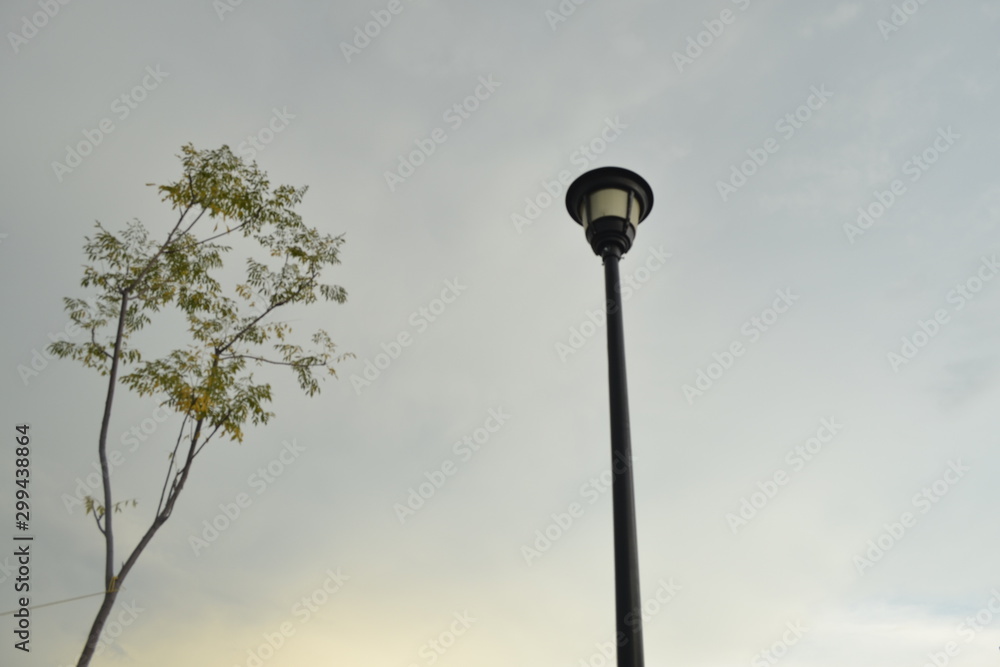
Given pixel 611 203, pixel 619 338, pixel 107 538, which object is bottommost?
pixel 107 538

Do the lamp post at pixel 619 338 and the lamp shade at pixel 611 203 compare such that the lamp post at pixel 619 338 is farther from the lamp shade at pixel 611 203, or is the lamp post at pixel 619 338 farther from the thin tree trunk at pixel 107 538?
the thin tree trunk at pixel 107 538

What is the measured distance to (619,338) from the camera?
3891mm

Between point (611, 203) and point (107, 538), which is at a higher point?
point (611, 203)

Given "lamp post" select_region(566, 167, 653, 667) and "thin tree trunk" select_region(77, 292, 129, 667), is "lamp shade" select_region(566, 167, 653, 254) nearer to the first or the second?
"lamp post" select_region(566, 167, 653, 667)

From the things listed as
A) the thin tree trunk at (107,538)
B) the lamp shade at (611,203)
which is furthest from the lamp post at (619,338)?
the thin tree trunk at (107,538)

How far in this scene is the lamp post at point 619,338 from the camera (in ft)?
10.1

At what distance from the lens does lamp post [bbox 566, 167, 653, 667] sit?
121 inches

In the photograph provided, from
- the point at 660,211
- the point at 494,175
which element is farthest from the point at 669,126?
the point at 494,175

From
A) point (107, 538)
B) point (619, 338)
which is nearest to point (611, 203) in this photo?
point (619, 338)

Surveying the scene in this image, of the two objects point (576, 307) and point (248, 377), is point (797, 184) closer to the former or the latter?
point (576, 307)

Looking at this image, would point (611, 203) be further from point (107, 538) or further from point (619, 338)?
point (107, 538)

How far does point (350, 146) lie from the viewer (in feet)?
37.1

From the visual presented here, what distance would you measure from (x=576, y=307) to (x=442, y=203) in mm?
3504

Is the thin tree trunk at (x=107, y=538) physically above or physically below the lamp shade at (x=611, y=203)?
below
